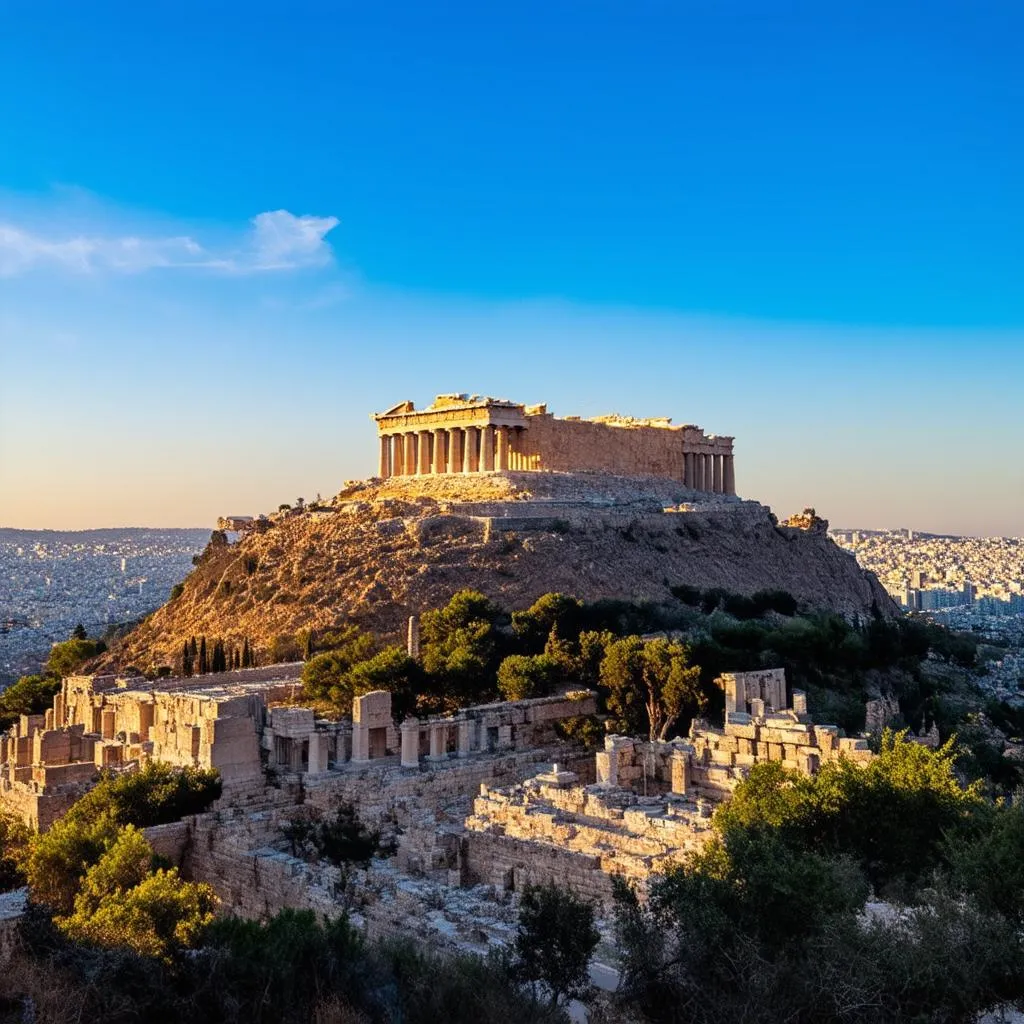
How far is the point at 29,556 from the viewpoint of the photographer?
173125 mm

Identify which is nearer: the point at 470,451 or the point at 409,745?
the point at 409,745

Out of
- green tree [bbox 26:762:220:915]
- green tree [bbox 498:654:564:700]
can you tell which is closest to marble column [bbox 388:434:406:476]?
green tree [bbox 498:654:564:700]

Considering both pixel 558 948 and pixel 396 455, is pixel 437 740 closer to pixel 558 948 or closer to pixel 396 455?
pixel 558 948

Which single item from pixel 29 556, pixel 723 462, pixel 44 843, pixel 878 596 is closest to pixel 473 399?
pixel 723 462

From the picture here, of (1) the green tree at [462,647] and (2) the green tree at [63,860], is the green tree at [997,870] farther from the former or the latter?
(1) the green tree at [462,647]

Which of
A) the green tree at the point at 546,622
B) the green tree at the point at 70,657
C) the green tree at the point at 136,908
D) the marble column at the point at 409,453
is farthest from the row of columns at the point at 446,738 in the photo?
the marble column at the point at 409,453

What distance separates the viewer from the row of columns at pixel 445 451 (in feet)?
173

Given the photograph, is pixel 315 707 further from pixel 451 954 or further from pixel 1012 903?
pixel 1012 903

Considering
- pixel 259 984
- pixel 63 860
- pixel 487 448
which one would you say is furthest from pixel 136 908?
pixel 487 448

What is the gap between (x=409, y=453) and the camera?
56812mm

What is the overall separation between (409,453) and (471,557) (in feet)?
57.6

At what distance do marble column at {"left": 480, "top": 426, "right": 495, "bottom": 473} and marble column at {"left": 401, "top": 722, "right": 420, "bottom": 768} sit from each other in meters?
30.3

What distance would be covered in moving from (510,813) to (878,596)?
44.8 meters

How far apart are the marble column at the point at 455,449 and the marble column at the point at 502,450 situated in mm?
2096
